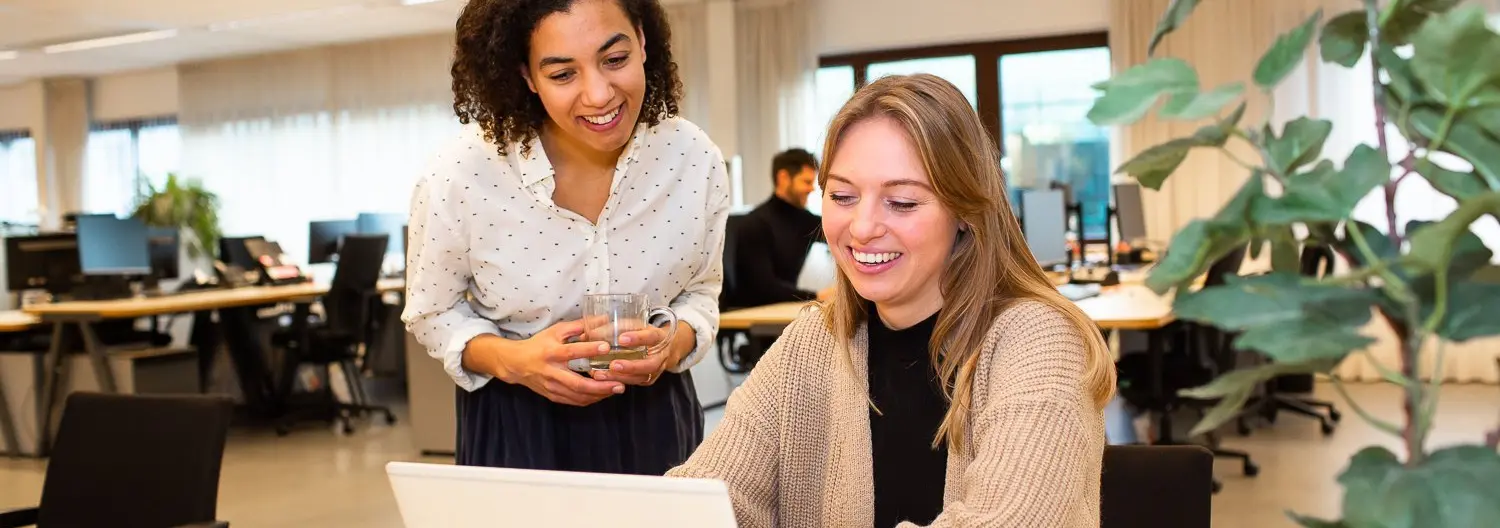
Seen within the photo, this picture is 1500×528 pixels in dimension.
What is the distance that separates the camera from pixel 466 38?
70.4 inches

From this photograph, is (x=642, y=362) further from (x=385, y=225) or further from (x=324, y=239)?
(x=385, y=225)

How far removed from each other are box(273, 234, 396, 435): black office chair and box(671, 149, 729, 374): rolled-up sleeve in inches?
201

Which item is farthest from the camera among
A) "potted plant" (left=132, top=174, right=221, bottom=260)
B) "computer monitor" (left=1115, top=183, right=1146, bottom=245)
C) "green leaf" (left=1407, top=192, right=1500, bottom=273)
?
"potted plant" (left=132, top=174, right=221, bottom=260)

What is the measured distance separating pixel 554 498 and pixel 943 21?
8701mm

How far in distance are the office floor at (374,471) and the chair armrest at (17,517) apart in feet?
Result: 8.41

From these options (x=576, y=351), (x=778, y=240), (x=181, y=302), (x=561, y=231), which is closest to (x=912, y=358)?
(x=576, y=351)

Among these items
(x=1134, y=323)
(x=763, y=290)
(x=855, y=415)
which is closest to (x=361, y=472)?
(x=763, y=290)

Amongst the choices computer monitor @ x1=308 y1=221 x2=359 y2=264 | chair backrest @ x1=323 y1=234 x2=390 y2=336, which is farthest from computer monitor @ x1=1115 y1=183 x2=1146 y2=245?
computer monitor @ x1=308 y1=221 x2=359 y2=264

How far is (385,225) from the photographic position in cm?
973

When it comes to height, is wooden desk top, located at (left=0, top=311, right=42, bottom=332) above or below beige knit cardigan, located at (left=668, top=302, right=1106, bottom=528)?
below

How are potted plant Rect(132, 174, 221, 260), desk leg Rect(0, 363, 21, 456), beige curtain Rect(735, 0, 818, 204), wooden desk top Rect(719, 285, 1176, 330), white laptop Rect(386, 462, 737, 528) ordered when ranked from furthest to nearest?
potted plant Rect(132, 174, 221, 260) → beige curtain Rect(735, 0, 818, 204) → desk leg Rect(0, 363, 21, 456) → wooden desk top Rect(719, 285, 1176, 330) → white laptop Rect(386, 462, 737, 528)

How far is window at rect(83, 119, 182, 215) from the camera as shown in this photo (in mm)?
13375

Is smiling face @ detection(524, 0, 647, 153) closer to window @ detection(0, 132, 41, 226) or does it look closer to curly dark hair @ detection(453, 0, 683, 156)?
curly dark hair @ detection(453, 0, 683, 156)

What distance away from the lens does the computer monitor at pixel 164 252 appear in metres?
7.65
